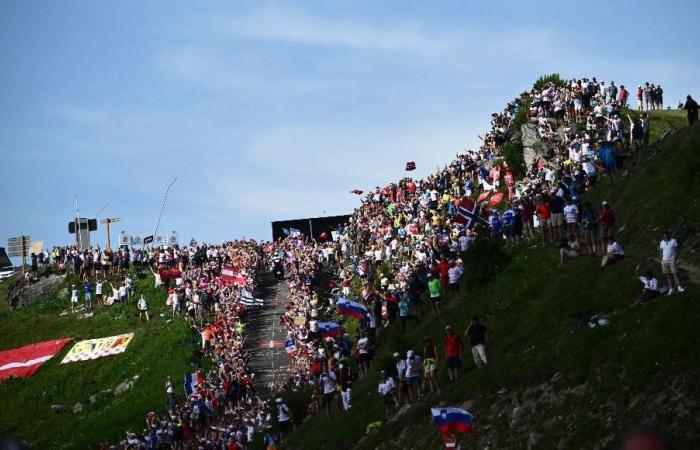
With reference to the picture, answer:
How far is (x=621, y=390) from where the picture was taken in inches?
968

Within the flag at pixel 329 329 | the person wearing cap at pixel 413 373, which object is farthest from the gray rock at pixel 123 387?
the person wearing cap at pixel 413 373

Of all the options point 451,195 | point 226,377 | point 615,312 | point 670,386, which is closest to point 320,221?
point 451,195

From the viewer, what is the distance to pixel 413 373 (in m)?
33.3

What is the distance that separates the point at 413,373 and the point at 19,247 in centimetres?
6364

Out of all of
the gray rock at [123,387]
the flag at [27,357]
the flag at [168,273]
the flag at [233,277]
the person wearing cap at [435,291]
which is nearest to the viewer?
the person wearing cap at [435,291]

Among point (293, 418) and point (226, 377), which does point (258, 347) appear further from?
point (293, 418)

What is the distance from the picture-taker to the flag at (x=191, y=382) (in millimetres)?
50694

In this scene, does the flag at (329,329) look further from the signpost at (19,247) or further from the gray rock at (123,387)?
the signpost at (19,247)

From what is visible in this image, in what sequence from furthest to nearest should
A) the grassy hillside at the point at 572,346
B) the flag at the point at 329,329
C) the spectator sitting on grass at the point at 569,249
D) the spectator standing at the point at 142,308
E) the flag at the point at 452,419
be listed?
the spectator standing at the point at 142,308 → the flag at the point at 329,329 → the spectator sitting on grass at the point at 569,249 → the grassy hillside at the point at 572,346 → the flag at the point at 452,419

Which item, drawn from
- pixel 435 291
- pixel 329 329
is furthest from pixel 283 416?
pixel 435 291

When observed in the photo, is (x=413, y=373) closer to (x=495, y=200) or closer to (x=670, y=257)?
(x=670, y=257)

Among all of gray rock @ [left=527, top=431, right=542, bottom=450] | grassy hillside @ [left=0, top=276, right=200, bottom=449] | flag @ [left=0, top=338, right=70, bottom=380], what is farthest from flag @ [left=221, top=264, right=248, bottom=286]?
gray rock @ [left=527, top=431, right=542, bottom=450]

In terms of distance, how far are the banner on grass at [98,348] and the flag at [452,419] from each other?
43247 mm

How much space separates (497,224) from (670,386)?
1985cm
